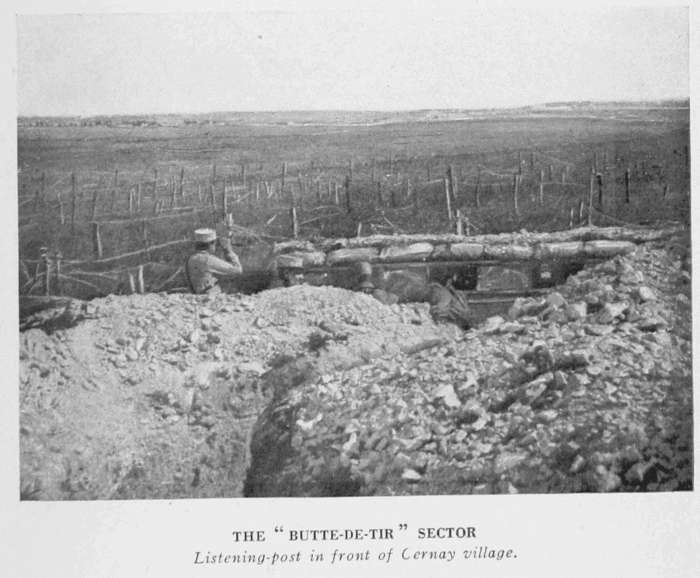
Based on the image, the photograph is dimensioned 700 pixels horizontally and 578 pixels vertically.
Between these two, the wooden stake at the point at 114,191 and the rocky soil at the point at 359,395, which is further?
the wooden stake at the point at 114,191

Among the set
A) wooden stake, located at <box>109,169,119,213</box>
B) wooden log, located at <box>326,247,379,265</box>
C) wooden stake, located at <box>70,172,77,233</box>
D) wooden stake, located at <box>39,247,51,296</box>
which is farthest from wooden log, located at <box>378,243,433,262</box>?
wooden stake, located at <box>39,247,51,296</box>

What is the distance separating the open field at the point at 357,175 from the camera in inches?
225

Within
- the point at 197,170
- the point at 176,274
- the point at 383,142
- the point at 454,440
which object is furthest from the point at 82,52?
the point at 454,440

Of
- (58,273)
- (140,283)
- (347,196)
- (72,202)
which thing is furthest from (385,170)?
(58,273)

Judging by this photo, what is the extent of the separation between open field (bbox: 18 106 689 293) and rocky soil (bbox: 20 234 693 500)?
39 cm

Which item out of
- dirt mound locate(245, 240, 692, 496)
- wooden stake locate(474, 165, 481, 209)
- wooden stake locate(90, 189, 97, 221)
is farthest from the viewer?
wooden stake locate(474, 165, 481, 209)

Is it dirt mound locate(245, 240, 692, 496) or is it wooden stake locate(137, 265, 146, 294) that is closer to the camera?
dirt mound locate(245, 240, 692, 496)

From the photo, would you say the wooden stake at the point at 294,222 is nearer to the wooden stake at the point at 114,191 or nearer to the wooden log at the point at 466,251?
the wooden log at the point at 466,251

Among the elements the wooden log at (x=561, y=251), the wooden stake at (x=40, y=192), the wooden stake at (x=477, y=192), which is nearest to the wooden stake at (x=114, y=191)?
the wooden stake at (x=40, y=192)

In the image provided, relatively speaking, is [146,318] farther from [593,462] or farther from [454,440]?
[593,462]

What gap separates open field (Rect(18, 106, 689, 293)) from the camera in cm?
570

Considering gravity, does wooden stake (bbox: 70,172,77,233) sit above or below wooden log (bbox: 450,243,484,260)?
above

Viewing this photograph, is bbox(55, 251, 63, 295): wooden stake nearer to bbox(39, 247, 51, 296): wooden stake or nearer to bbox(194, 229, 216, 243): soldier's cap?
bbox(39, 247, 51, 296): wooden stake

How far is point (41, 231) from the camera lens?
5633 mm
